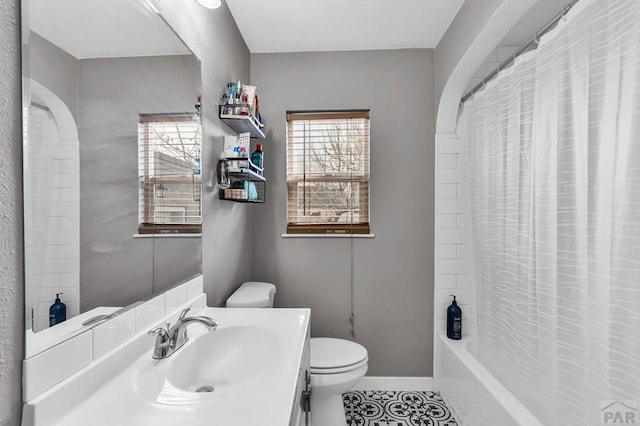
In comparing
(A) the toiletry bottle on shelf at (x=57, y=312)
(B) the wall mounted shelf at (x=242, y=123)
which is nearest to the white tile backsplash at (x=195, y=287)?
(A) the toiletry bottle on shelf at (x=57, y=312)

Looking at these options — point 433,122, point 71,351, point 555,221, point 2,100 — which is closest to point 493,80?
point 433,122

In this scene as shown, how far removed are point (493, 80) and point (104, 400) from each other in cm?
201

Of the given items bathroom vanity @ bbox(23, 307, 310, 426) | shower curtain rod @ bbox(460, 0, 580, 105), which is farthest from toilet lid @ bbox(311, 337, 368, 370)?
shower curtain rod @ bbox(460, 0, 580, 105)

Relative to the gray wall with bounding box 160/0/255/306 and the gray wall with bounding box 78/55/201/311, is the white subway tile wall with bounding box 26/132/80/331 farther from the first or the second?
the gray wall with bounding box 160/0/255/306

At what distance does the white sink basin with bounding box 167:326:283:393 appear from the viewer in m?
1.05

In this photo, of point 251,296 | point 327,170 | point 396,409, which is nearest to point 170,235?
point 251,296

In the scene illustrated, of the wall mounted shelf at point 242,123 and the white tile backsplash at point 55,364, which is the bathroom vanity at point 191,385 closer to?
the white tile backsplash at point 55,364

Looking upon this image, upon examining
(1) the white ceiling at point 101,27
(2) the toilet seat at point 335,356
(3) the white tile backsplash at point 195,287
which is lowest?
(2) the toilet seat at point 335,356

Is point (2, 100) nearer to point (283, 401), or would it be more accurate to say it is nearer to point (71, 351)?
point (71, 351)

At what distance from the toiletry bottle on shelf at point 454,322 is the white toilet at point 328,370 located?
69cm

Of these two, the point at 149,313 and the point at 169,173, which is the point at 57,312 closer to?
the point at 149,313

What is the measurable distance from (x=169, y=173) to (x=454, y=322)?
194 centimetres

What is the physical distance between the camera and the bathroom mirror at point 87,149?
68 centimetres

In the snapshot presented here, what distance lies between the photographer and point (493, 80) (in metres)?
1.69
